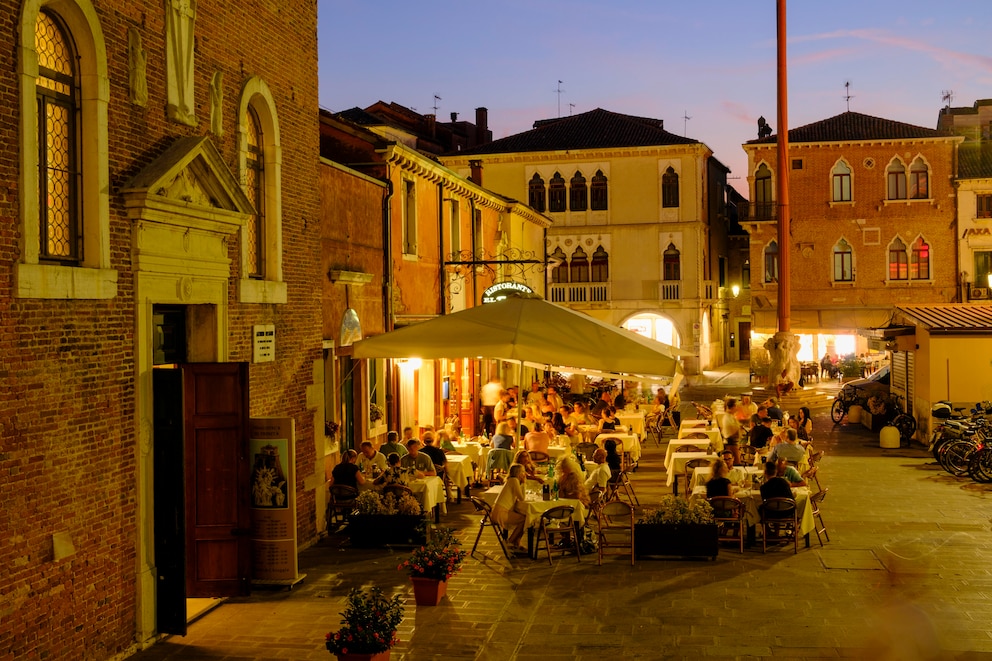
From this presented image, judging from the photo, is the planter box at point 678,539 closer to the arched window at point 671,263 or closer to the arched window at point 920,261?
the arched window at point 671,263

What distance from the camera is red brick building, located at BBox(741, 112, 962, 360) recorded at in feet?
150

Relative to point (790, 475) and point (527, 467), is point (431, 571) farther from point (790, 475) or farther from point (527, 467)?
point (790, 475)

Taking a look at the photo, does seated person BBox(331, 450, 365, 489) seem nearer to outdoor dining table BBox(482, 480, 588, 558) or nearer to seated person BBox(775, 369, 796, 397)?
outdoor dining table BBox(482, 480, 588, 558)

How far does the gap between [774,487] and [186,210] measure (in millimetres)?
8069

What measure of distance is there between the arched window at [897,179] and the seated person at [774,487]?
36029 millimetres

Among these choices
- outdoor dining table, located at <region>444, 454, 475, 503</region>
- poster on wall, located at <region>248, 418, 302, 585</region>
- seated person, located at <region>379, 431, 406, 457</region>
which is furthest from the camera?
outdoor dining table, located at <region>444, 454, 475, 503</region>

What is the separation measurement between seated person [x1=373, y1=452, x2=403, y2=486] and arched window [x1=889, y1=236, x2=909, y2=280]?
123 ft

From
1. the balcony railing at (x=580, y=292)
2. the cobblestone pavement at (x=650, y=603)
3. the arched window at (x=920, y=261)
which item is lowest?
the cobblestone pavement at (x=650, y=603)

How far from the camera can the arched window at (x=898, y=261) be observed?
152 ft

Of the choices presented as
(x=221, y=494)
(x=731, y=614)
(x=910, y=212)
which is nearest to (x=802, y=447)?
(x=731, y=614)

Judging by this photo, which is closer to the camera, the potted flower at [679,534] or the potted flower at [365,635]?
the potted flower at [365,635]

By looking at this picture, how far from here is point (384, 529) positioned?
13.6m

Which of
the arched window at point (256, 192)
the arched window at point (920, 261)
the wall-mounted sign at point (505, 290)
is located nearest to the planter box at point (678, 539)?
the arched window at point (256, 192)

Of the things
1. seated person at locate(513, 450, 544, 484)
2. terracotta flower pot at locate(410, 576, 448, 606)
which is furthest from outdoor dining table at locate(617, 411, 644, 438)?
terracotta flower pot at locate(410, 576, 448, 606)
